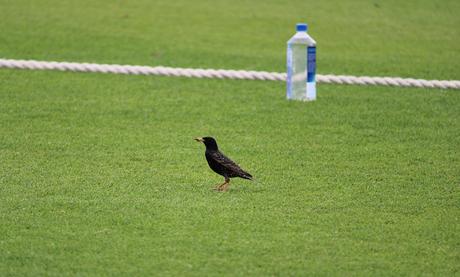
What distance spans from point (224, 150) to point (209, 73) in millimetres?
3375

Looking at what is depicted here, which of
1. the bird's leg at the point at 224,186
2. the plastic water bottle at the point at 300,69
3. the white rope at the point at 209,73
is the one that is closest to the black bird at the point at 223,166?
the bird's leg at the point at 224,186

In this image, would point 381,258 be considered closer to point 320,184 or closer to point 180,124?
point 320,184

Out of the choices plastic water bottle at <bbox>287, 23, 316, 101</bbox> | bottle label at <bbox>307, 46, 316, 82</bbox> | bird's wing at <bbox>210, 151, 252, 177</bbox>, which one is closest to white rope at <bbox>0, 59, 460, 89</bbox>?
plastic water bottle at <bbox>287, 23, 316, 101</bbox>

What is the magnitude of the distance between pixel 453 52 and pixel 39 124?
729 centimetres

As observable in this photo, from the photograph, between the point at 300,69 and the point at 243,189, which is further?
the point at 300,69

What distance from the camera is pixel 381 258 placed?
626cm

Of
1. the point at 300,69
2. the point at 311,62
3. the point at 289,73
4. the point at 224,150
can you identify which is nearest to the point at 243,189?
the point at 224,150

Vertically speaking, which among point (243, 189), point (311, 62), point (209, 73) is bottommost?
point (209, 73)

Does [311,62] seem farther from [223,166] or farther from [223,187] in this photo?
[223,166]

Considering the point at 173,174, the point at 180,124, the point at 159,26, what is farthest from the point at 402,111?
the point at 159,26

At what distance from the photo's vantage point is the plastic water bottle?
11.6 meters

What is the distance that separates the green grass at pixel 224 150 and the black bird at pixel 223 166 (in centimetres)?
16

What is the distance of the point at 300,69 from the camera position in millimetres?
11805

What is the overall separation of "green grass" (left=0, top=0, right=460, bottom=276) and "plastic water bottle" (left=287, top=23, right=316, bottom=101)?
204 millimetres
